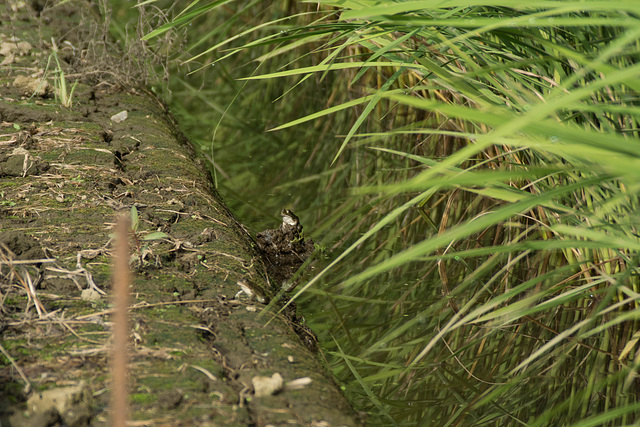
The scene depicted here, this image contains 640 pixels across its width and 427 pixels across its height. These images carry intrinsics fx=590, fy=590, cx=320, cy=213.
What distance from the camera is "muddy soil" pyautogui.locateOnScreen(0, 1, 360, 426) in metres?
1.08

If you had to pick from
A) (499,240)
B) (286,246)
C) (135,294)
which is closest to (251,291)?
(135,294)

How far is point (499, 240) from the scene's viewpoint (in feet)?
6.73

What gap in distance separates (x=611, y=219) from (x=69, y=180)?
1.59 meters

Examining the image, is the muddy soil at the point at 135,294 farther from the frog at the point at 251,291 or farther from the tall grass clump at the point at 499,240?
the tall grass clump at the point at 499,240

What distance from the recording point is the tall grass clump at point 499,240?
3.39ft

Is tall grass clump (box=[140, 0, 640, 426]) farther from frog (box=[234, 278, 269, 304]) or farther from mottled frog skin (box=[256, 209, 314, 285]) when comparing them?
frog (box=[234, 278, 269, 304])

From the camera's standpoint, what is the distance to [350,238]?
211 cm

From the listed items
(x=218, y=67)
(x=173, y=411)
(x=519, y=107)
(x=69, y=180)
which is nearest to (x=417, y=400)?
(x=173, y=411)

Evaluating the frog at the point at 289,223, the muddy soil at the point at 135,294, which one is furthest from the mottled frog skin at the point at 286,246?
the muddy soil at the point at 135,294

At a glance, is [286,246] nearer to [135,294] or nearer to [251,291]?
[251,291]

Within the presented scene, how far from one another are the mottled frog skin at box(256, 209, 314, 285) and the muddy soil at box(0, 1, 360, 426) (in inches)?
4.6

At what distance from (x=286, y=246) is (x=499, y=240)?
29.1 inches

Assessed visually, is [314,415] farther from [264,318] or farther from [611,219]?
[611,219]

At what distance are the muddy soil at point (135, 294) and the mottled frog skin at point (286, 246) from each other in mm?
116
